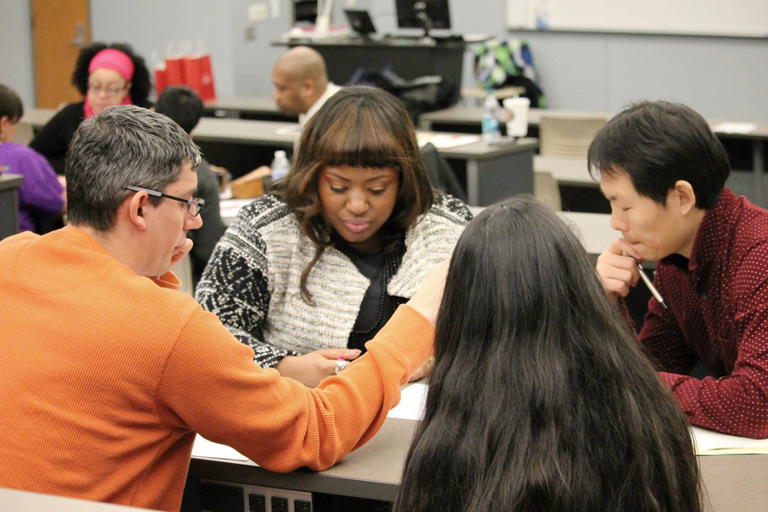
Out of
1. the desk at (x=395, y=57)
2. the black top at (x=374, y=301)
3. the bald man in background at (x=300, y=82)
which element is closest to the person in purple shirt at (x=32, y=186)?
the bald man in background at (x=300, y=82)

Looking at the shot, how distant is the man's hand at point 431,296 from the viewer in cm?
175

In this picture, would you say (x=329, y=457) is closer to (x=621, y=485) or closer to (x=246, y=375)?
(x=246, y=375)

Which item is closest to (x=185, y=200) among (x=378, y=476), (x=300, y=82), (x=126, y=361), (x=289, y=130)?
(x=126, y=361)

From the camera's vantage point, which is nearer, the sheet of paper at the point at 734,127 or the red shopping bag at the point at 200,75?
the sheet of paper at the point at 734,127

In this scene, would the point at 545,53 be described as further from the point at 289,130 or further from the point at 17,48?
the point at 17,48

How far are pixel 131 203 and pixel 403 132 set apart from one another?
88 cm

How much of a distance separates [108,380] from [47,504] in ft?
1.52

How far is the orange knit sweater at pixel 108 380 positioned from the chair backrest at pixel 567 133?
4.39m

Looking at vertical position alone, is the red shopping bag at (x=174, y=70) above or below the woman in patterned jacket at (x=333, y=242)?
above

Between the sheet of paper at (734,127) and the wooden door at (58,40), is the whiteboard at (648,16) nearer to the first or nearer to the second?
the sheet of paper at (734,127)

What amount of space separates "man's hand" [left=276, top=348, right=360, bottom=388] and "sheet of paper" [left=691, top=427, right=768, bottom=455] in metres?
0.74

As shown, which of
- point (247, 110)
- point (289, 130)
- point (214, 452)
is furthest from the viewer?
point (247, 110)

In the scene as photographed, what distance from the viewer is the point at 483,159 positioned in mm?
4363

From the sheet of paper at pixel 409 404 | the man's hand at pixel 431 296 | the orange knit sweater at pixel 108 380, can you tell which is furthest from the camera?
the sheet of paper at pixel 409 404
